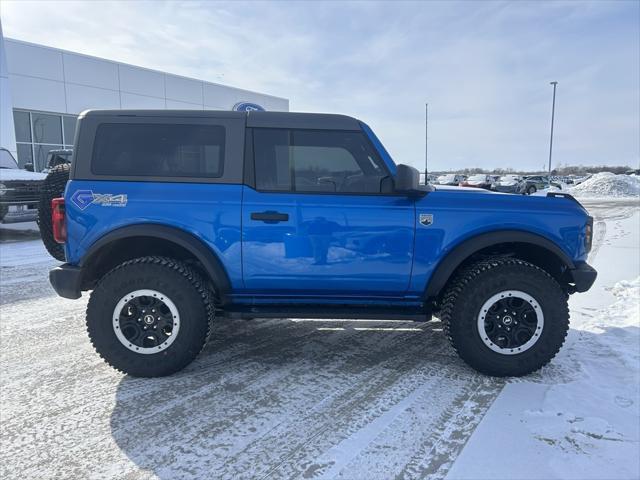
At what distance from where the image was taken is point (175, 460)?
2.40 metres

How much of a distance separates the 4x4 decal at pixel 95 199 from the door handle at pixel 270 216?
1010 mm

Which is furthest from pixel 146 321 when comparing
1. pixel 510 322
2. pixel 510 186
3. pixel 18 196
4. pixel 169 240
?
pixel 510 186

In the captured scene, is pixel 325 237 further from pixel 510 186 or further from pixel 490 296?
pixel 510 186

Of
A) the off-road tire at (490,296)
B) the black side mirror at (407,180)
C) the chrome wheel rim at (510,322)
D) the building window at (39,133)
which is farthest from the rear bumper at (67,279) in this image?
the building window at (39,133)

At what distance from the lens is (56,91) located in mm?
20312

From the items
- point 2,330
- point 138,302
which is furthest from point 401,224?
point 2,330

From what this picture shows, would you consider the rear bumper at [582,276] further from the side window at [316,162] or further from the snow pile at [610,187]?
the snow pile at [610,187]

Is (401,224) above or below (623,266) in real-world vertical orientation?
above

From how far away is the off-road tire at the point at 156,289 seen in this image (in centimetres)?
330

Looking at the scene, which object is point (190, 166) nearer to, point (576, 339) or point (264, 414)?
point (264, 414)

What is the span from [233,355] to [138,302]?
953 mm

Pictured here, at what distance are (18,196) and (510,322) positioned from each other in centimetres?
A: 1056

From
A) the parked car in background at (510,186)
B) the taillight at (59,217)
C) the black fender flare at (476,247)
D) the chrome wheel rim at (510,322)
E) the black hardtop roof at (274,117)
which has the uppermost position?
the black hardtop roof at (274,117)

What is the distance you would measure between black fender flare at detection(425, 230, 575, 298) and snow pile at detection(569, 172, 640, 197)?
3412 centimetres
